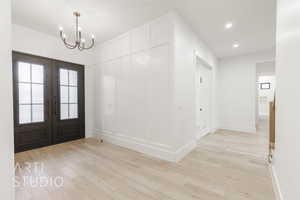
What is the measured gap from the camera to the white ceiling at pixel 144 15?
7.66 ft

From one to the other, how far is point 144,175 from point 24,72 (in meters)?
3.67

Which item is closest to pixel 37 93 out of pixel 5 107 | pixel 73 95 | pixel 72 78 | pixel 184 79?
pixel 73 95

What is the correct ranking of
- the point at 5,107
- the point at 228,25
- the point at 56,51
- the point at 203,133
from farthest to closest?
the point at 203,133
the point at 56,51
the point at 228,25
the point at 5,107

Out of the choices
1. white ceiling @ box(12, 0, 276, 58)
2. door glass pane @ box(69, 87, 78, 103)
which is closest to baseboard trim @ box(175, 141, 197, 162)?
white ceiling @ box(12, 0, 276, 58)

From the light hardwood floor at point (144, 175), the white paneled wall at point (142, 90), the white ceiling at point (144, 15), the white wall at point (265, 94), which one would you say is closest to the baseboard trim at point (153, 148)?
the white paneled wall at point (142, 90)

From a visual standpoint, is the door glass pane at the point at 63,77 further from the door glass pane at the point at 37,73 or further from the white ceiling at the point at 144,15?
the white ceiling at the point at 144,15

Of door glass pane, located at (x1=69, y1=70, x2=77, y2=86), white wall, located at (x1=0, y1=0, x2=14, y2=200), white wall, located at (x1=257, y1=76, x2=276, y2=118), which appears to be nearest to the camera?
white wall, located at (x1=0, y1=0, x2=14, y2=200)

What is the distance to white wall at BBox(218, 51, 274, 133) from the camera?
4.82m

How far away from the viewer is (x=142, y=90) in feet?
9.88

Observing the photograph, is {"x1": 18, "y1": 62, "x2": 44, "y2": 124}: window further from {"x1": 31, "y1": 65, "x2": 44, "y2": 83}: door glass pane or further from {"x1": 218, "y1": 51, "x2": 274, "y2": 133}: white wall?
{"x1": 218, "y1": 51, "x2": 274, "y2": 133}: white wall

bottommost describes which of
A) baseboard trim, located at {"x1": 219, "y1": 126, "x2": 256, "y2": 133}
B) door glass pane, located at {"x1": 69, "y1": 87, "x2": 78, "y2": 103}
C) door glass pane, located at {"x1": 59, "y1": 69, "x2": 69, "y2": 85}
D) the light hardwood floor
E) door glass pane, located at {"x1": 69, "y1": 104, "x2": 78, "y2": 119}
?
the light hardwood floor

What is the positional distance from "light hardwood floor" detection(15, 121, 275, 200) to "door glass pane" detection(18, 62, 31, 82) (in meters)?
1.77

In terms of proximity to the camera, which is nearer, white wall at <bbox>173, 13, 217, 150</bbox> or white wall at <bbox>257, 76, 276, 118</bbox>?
white wall at <bbox>173, 13, 217, 150</bbox>

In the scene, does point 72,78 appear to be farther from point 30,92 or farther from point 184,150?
point 184,150
